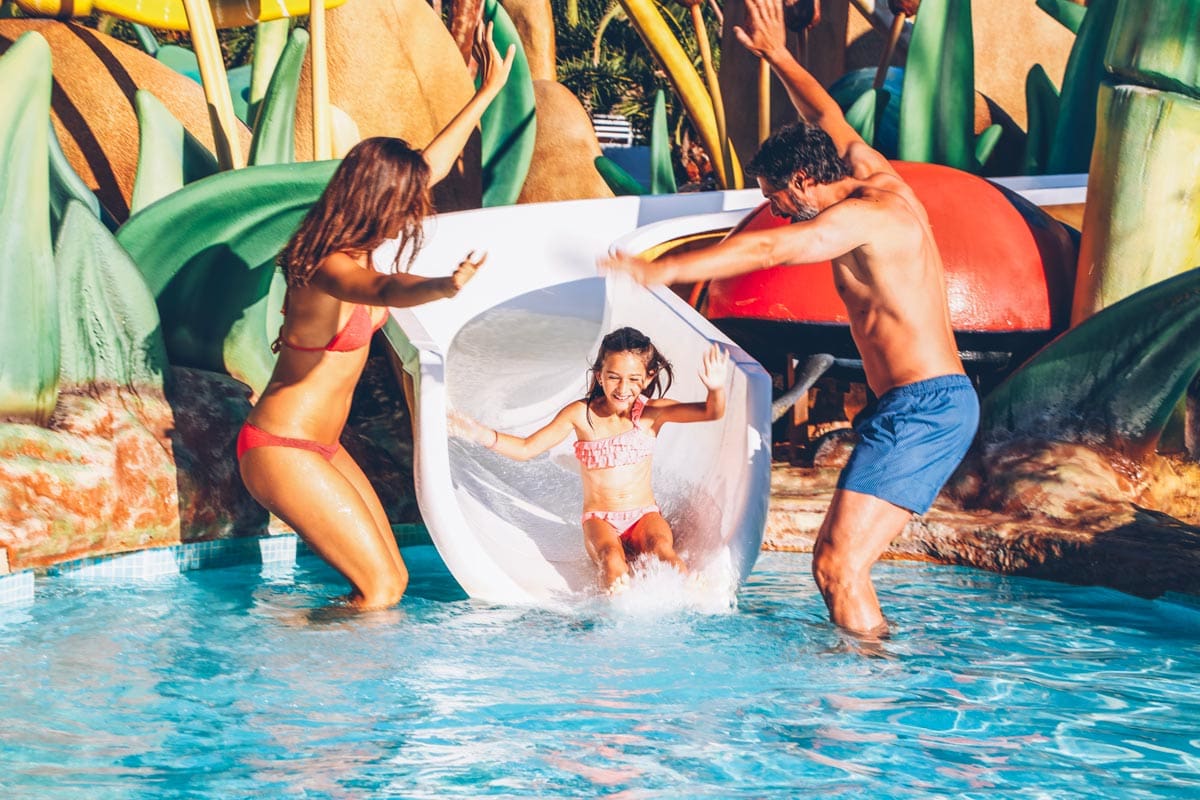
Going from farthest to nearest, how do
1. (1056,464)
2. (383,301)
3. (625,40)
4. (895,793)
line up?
(625,40) < (1056,464) < (383,301) < (895,793)

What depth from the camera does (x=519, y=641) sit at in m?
3.79

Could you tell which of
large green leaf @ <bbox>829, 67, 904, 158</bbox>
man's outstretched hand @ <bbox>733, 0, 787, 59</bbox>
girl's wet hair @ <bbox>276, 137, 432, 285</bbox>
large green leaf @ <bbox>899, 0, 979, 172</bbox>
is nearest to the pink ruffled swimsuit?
girl's wet hair @ <bbox>276, 137, 432, 285</bbox>

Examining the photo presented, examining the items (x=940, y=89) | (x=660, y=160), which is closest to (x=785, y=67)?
(x=940, y=89)

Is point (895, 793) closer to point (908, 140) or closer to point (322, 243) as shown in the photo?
point (322, 243)

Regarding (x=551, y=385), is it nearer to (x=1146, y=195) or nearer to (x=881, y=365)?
(x=881, y=365)

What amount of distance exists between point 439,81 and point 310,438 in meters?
5.83

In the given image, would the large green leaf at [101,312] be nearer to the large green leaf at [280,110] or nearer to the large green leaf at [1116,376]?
the large green leaf at [280,110]

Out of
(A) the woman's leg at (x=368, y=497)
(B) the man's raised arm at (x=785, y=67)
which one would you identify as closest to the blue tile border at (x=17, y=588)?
(A) the woman's leg at (x=368, y=497)

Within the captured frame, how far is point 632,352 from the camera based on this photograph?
15.0ft

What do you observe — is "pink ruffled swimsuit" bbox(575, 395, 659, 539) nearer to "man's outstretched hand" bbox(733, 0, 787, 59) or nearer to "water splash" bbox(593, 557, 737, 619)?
"water splash" bbox(593, 557, 737, 619)

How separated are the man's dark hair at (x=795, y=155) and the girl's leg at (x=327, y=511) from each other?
161cm

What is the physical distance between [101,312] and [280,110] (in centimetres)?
141

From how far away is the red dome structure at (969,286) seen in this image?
5.79 m

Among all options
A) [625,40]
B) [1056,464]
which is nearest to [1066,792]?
[1056,464]
